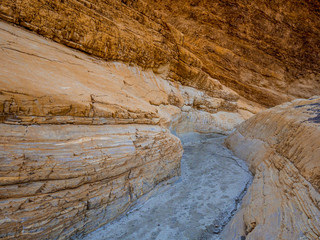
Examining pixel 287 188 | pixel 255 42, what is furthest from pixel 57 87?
pixel 255 42

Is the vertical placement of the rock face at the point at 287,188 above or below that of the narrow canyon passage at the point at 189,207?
above

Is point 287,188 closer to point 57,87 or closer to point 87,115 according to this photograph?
point 87,115

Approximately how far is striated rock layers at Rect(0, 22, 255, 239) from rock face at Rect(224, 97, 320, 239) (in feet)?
6.20

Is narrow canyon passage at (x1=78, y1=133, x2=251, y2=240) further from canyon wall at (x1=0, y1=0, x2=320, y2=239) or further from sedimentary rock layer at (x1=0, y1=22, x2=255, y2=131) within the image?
sedimentary rock layer at (x1=0, y1=22, x2=255, y2=131)

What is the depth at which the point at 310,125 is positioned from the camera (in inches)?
129

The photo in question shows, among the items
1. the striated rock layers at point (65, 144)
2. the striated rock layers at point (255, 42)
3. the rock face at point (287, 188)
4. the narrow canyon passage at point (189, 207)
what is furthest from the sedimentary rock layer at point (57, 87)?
the striated rock layers at point (255, 42)

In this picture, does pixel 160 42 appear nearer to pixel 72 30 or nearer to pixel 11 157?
pixel 72 30

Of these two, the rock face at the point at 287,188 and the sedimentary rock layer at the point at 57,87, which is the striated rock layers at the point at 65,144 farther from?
the rock face at the point at 287,188

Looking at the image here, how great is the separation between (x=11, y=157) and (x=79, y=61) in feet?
8.72

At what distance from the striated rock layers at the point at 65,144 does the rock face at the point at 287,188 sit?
1.89 meters

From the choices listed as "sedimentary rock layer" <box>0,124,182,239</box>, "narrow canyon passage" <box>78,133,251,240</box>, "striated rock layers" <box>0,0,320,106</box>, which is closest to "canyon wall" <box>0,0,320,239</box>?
"sedimentary rock layer" <box>0,124,182,239</box>

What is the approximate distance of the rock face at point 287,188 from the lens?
1974 mm

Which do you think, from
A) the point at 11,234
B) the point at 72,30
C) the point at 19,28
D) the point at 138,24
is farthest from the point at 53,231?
the point at 138,24

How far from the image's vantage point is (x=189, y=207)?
341 cm
